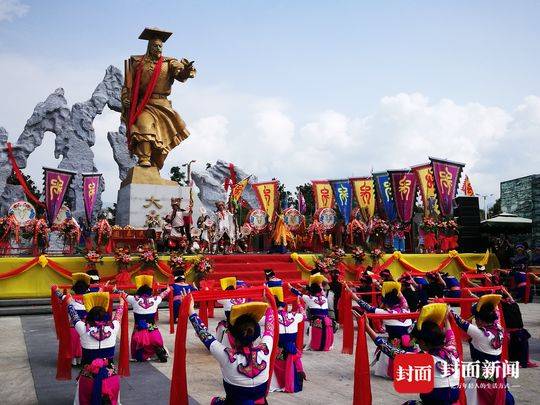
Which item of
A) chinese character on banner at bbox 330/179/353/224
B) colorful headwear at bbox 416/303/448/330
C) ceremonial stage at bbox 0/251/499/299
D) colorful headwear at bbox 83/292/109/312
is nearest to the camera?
colorful headwear at bbox 416/303/448/330

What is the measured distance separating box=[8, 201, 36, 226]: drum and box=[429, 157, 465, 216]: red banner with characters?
14.3m

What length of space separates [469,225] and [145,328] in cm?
1498

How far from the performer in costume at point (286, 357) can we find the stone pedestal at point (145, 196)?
12.7 m

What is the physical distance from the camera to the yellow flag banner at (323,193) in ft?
69.8

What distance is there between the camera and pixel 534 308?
49.9ft

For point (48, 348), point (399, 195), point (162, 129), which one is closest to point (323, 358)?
point (48, 348)

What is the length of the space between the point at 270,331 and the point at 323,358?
4.64 metres

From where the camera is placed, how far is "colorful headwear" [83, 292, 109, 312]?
5.70 m

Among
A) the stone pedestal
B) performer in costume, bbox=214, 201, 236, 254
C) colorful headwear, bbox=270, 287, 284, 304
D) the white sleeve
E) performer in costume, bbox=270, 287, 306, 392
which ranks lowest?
performer in costume, bbox=270, 287, 306, 392

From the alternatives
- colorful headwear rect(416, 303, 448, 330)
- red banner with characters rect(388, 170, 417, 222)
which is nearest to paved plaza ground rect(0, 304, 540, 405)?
colorful headwear rect(416, 303, 448, 330)

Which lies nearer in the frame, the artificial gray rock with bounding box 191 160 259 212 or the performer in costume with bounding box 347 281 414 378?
the performer in costume with bounding box 347 281 414 378

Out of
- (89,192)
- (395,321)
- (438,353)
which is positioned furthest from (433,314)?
(89,192)

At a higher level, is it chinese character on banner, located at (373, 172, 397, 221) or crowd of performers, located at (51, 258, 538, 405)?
chinese character on banner, located at (373, 172, 397, 221)

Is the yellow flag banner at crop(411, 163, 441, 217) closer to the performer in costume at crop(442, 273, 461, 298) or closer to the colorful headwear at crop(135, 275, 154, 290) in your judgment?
the performer in costume at crop(442, 273, 461, 298)
